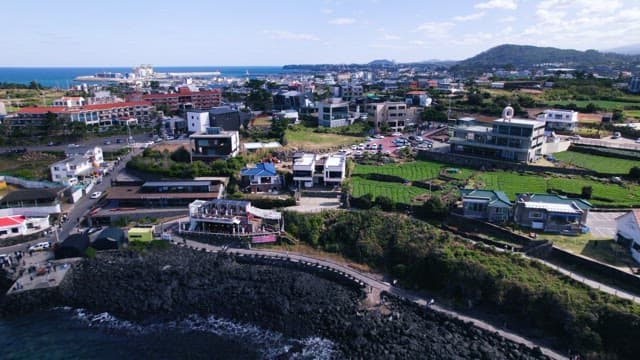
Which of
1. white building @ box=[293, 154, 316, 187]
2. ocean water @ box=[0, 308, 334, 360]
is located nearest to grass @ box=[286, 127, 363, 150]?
white building @ box=[293, 154, 316, 187]

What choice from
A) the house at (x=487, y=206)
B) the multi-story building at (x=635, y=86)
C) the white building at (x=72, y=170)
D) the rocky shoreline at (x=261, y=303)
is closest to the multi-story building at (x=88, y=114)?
the white building at (x=72, y=170)

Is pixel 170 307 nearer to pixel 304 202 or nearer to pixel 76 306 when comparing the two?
pixel 76 306

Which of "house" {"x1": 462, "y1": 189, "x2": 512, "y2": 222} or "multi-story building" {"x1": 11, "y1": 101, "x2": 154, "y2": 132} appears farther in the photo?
"multi-story building" {"x1": 11, "y1": 101, "x2": 154, "y2": 132}

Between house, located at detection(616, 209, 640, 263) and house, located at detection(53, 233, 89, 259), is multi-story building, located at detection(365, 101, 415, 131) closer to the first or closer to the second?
house, located at detection(616, 209, 640, 263)

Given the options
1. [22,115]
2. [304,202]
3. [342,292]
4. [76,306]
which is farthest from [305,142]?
[22,115]

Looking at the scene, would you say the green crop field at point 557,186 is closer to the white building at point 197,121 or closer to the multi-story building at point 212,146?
the multi-story building at point 212,146

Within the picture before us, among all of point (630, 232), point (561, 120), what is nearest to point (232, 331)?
point (630, 232)
